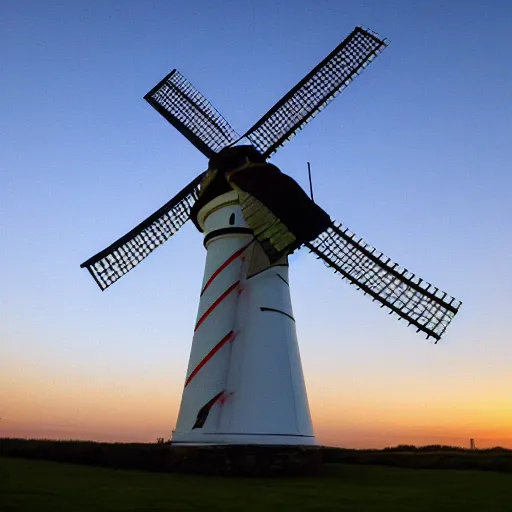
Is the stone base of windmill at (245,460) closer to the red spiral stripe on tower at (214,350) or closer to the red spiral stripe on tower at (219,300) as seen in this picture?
the red spiral stripe on tower at (214,350)

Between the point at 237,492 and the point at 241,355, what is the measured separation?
3211mm

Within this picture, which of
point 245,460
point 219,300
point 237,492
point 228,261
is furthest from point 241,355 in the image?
point 237,492

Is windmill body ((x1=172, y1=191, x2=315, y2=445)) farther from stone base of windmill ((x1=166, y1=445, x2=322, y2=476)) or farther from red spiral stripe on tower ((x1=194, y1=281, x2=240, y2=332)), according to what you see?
stone base of windmill ((x1=166, y1=445, x2=322, y2=476))

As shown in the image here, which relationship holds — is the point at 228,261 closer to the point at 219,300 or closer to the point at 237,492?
the point at 219,300

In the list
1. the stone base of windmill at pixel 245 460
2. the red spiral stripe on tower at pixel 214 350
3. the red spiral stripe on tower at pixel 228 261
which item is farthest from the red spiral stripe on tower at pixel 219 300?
the stone base of windmill at pixel 245 460

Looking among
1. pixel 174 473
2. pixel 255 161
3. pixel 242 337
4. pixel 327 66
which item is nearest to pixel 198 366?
pixel 242 337

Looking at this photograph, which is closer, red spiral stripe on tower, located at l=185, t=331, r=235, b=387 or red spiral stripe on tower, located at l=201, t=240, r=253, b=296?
red spiral stripe on tower, located at l=185, t=331, r=235, b=387

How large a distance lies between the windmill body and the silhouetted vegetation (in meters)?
2.17

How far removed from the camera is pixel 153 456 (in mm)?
11477

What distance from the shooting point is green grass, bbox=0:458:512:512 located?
582 cm

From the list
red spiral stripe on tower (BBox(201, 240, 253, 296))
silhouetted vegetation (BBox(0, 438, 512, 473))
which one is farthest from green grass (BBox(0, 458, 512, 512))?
red spiral stripe on tower (BBox(201, 240, 253, 296))

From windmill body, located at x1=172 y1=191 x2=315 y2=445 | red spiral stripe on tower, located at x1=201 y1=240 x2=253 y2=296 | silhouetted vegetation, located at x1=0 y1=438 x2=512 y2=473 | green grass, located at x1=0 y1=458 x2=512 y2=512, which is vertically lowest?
green grass, located at x1=0 y1=458 x2=512 y2=512

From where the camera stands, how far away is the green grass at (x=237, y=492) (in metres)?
5.82

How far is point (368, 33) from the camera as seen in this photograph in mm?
14258
